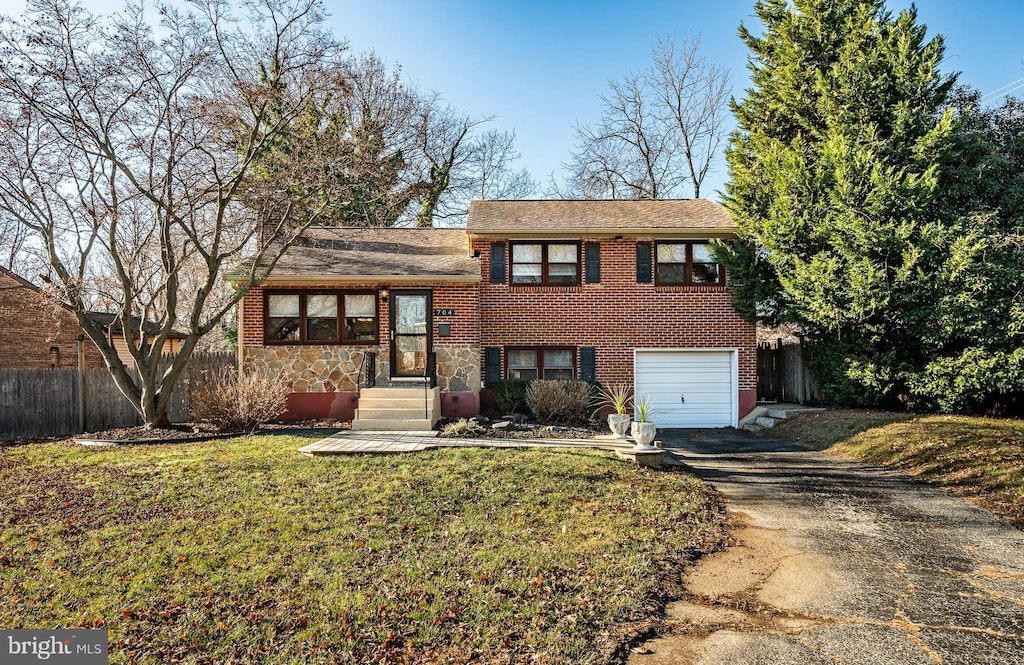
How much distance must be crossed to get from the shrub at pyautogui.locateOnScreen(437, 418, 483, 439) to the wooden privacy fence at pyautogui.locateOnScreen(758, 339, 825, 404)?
373 inches

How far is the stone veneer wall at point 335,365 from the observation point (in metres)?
13.7

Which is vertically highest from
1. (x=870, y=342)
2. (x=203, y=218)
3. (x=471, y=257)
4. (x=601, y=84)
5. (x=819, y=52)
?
(x=601, y=84)

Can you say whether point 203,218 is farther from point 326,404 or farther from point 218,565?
point 218,565

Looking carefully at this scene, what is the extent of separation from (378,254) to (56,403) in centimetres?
766

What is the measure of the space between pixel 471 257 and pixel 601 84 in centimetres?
1635

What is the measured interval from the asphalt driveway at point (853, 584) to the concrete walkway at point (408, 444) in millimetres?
2605

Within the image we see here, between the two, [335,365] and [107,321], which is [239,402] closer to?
[335,365]

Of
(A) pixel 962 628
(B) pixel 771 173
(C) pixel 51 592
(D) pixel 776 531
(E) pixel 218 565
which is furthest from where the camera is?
(B) pixel 771 173

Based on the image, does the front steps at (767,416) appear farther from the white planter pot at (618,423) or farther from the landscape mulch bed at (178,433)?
the landscape mulch bed at (178,433)

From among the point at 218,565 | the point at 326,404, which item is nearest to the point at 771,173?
the point at 326,404

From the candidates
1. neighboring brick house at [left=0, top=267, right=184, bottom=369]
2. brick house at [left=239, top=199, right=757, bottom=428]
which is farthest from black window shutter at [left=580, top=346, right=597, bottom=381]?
neighboring brick house at [left=0, top=267, right=184, bottom=369]

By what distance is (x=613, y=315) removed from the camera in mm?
15016

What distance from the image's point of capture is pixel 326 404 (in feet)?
44.7

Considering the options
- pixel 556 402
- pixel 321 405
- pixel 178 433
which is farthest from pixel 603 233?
pixel 178 433
